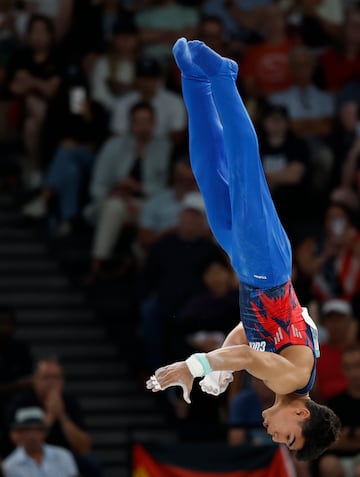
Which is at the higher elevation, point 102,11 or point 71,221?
point 102,11

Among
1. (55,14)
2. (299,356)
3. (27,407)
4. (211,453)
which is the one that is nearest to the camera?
(299,356)

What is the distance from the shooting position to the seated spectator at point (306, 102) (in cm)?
1282

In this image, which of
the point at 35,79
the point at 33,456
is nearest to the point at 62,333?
the point at 33,456

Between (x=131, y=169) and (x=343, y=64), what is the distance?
2373mm

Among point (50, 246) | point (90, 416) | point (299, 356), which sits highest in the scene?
point (299, 356)

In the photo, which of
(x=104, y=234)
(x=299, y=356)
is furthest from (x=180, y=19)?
(x=299, y=356)

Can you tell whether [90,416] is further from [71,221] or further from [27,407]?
[71,221]

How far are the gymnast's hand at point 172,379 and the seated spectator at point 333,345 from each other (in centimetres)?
416

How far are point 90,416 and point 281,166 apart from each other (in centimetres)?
268

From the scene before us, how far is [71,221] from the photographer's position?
12445 mm

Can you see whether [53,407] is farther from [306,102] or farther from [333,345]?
[306,102]

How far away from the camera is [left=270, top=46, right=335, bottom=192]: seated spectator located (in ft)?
42.1

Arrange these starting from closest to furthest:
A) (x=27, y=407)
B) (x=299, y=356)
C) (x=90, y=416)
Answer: (x=299, y=356) → (x=27, y=407) → (x=90, y=416)

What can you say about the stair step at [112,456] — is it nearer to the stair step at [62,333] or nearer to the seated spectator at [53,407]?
the seated spectator at [53,407]
